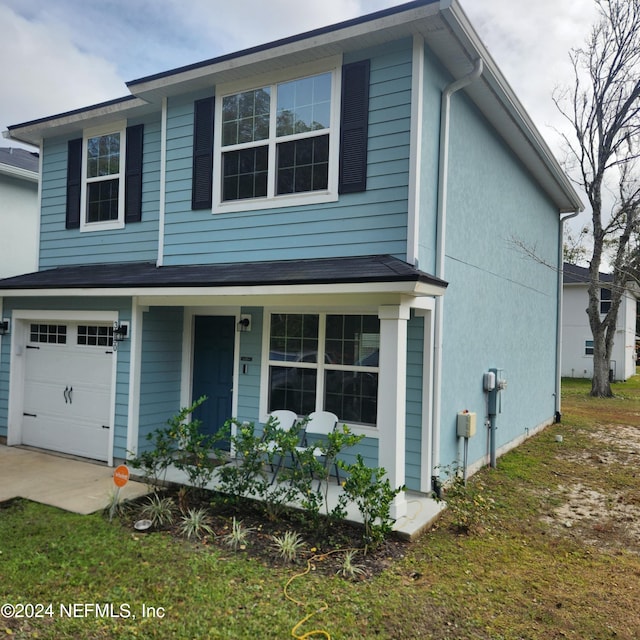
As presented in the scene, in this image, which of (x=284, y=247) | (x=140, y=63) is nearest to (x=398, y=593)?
(x=284, y=247)

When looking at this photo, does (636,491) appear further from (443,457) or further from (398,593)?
(398,593)

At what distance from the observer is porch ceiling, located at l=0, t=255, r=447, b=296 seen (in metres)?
4.87

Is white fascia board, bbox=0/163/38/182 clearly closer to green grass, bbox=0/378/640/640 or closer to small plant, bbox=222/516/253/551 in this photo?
green grass, bbox=0/378/640/640

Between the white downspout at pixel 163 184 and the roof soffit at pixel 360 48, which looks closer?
the roof soffit at pixel 360 48

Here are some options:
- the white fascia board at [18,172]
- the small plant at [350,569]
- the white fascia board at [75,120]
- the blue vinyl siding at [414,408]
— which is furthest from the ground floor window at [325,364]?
the white fascia board at [18,172]

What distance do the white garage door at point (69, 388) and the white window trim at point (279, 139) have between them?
2615 mm

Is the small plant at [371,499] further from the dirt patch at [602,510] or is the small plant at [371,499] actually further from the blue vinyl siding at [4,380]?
the blue vinyl siding at [4,380]

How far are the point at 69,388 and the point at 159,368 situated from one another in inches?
60.0

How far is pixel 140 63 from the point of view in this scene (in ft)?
36.7

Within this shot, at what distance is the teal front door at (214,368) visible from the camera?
7348 millimetres

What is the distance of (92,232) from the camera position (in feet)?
27.5

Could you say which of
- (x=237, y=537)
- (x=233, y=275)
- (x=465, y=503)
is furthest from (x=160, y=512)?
(x=465, y=503)

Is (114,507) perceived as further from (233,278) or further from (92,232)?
(92,232)

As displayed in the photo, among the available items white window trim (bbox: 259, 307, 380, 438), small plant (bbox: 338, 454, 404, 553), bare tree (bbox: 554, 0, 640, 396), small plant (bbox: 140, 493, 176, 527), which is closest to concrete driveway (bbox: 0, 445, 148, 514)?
small plant (bbox: 140, 493, 176, 527)
